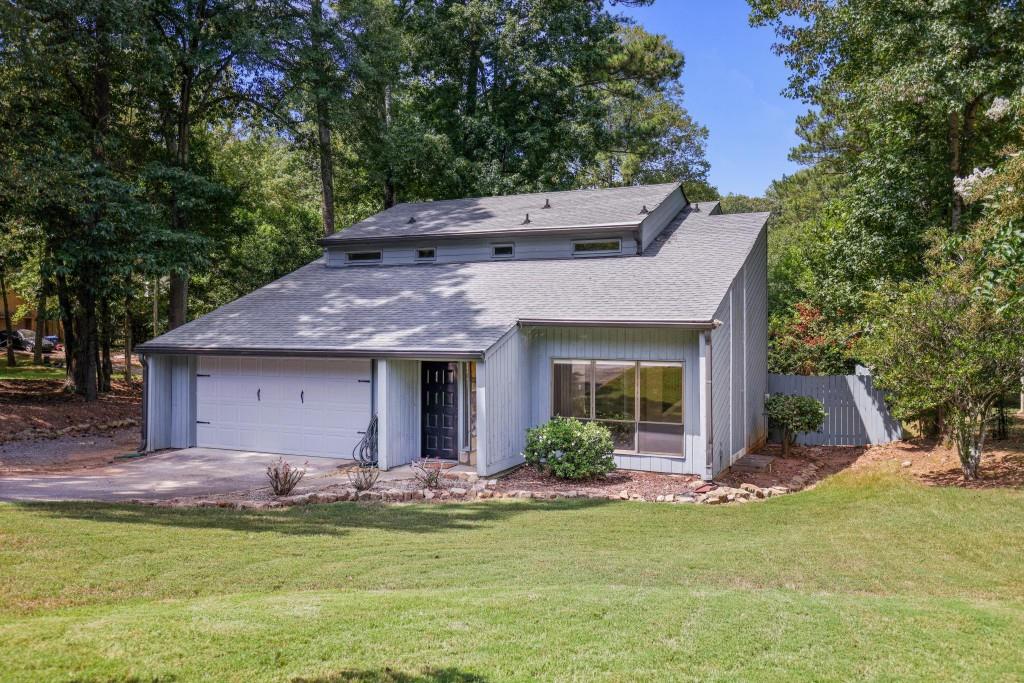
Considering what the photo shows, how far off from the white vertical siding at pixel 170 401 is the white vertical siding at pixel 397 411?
16.3ft

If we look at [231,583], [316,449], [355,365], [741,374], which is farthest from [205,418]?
[741,374]

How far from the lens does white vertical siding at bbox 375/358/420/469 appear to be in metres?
12.7

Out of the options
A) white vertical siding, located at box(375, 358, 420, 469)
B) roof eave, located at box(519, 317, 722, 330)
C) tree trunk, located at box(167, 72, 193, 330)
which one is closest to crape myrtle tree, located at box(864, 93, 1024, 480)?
roof eave, located at box(519, 317, 722, 330)

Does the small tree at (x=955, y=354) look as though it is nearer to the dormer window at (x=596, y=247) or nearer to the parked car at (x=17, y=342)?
the dormer window at (x=596, y=247)

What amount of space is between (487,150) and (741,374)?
14228mm

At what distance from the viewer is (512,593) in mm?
5762

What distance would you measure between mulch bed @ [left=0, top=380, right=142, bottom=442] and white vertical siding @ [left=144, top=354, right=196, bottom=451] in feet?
12.6

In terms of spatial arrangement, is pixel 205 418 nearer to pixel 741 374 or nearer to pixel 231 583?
pixel 231 583

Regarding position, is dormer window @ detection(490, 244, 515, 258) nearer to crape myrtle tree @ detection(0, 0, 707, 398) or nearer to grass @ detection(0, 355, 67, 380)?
crape myrtle tree @ detection(0, 0, 707, 398)

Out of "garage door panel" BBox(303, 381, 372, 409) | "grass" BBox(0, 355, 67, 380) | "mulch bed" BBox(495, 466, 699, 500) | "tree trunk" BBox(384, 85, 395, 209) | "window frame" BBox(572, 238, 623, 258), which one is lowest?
"mulch bed" BBox(495, 466, 699, 500)

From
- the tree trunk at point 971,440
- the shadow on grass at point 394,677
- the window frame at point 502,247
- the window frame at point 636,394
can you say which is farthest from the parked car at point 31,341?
the tree trunk at point 971,440

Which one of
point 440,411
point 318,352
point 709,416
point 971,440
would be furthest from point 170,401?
point 971,440

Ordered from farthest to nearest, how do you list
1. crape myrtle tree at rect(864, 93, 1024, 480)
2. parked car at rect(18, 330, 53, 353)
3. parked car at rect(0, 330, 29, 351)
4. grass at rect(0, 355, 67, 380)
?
parked car at rect(0, 330, 29, 351), parked car at rect(18, 330, 53, 353), grass at rect(0, 355, 67, 380), crape myrtle tree at rect(864, 93, 1024, 480)

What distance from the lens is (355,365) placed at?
13.6 metres
